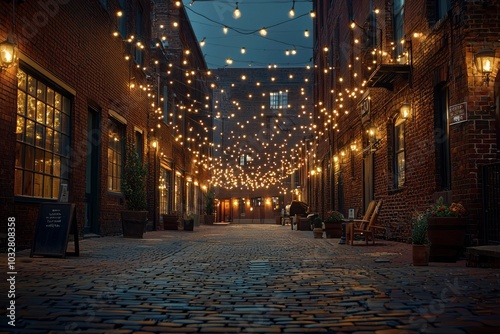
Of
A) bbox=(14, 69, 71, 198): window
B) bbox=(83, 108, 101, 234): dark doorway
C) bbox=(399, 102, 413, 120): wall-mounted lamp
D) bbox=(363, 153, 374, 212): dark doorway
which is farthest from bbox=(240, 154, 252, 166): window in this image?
bbox=(14, 69, 71, 198): window

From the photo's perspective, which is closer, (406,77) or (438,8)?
(438,8)

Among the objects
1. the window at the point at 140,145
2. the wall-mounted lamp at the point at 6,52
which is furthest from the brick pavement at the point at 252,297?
the window at the point at 140,145

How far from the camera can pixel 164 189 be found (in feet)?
80.2

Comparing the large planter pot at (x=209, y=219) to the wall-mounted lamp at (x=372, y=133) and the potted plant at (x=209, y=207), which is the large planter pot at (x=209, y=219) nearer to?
the potted plant at (x=209, y=207)

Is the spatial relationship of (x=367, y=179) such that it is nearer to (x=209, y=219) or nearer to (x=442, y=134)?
(x=442, y=134)

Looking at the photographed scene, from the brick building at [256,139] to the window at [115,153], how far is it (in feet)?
102

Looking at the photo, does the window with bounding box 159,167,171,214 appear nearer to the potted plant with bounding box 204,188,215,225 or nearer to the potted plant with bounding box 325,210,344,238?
the potted plant with bounding box 325,210,344,238

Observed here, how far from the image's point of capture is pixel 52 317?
155 inches

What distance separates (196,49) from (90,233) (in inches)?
864

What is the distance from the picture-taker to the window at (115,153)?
15.7 metres

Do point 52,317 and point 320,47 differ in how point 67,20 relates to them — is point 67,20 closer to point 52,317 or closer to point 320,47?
point 52,317

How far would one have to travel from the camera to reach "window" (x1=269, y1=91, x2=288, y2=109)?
49875 mm

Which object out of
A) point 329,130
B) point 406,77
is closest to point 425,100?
point 406,77

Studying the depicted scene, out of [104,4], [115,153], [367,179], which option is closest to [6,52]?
[104,4]
